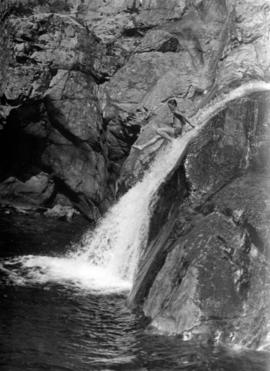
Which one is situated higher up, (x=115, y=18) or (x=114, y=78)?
(x=115, y=18)

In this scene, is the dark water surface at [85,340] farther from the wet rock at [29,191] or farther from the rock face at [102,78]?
the wet rock at [29,191]

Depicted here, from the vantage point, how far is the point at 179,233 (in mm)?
10453

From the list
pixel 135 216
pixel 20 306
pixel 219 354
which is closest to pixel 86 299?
pixel 20 306

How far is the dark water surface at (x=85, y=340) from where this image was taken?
7.77m

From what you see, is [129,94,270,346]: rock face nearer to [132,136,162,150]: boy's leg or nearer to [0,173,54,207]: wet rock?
[132,136,162,150]: boy's leg

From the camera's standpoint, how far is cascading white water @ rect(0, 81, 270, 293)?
12477mm

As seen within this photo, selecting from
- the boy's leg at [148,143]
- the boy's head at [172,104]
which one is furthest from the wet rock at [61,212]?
the boy's head at [172,104]

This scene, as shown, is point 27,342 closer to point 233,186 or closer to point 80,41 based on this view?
point 233,186

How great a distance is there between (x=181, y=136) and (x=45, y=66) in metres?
6.77

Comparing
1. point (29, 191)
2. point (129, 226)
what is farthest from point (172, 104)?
point (29, 191)

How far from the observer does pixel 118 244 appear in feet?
48.2

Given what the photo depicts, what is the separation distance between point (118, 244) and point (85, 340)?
19.7ft

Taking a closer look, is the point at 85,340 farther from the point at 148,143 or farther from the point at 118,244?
the point at 148,143

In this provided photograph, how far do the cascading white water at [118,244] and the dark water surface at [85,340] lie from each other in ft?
3.08
